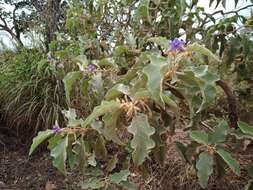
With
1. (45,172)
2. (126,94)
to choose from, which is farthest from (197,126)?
(45,172)

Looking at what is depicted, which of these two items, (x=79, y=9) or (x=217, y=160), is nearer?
(x=217, y=160)

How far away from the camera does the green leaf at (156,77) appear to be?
1.02 m

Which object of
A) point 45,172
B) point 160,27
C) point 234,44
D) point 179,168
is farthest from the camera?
point 45,172

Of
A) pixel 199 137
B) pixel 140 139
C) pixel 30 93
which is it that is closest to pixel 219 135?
pixel 199 137

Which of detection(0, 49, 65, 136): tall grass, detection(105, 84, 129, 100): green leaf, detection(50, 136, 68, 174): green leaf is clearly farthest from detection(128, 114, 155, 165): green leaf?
detection(0, 49, 65, 136): tall grass

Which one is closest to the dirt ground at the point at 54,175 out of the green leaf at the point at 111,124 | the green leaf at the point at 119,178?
the green leaf at the point at 119,178

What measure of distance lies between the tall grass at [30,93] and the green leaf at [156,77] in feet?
8.82

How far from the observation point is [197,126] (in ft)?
4.93

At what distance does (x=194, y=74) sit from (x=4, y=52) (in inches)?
161

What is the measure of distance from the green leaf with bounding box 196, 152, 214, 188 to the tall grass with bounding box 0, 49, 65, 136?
2552 millimetres

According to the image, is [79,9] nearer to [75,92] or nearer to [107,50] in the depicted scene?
[107,50]

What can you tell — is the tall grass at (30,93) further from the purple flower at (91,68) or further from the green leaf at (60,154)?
the green leaf at (60,154)

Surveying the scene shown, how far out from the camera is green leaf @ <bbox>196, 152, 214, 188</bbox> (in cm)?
124

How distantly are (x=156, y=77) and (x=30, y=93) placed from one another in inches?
124
